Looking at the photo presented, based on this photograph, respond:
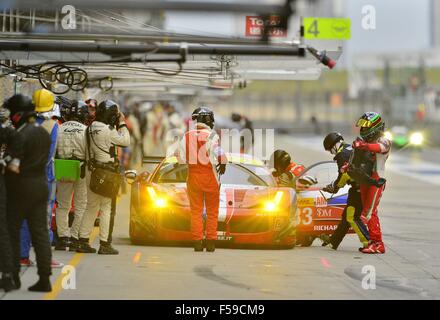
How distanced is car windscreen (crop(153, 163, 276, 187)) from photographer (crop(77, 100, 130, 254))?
1.39 m

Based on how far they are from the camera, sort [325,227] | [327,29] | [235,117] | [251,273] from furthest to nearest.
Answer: [235,117] < [327,29] < [325,227] < [251,273]

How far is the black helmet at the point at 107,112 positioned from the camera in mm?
13656

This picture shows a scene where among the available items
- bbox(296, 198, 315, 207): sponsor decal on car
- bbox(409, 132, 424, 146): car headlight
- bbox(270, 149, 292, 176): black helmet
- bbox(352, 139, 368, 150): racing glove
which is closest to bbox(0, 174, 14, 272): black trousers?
bbox(352, 139, 368, 150): racing glove

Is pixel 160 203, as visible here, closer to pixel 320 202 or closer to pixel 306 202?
pixel 306 202

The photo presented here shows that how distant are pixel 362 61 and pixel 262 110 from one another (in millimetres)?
16371

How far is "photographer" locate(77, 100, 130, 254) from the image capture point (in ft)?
44.6

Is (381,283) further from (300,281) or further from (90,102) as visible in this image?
(90,102)

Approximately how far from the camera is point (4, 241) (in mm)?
10500

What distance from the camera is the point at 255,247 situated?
14930mm

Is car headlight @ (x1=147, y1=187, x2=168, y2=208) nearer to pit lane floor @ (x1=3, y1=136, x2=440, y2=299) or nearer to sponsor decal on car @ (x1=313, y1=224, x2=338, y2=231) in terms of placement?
pit lane floor @ (x1=3, y1=136, x2=440, y2=299)

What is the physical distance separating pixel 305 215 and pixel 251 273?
300 centimetres

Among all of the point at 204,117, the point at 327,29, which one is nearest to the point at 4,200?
the point at 204,117

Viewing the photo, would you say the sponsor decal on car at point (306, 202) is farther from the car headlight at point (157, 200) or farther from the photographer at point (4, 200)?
the photographer at point (4, 200)
